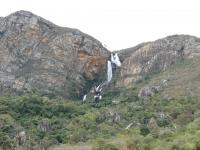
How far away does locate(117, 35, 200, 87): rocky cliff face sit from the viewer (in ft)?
371

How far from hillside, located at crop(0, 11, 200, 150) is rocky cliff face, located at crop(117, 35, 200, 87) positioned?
0.66 ft

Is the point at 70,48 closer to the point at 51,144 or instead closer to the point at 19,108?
the point at 19,108

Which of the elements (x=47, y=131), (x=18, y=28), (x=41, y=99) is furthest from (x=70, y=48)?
(x=47, y=131)

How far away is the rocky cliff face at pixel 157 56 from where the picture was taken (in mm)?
113125

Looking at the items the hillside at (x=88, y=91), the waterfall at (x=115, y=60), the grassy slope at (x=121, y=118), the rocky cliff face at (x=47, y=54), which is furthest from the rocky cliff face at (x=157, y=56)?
the rocky cliff face at (x=47, y=54)

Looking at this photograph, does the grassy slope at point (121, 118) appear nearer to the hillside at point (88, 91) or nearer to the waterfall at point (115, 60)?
the hillside at point (88, 91)

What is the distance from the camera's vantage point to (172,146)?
200 ft

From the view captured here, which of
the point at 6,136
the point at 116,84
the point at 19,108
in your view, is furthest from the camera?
the point at 116,84

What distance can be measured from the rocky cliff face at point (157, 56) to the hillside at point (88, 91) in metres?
0.20

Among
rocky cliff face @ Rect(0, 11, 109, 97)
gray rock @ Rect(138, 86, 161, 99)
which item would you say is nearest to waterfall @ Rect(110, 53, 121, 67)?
rocky cliff face @ Rect(0, 11, 109, 97)

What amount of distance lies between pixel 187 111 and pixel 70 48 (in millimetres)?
40429

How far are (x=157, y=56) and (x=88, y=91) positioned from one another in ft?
54.7

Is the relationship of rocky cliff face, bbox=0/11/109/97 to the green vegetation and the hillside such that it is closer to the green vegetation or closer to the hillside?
the hillside

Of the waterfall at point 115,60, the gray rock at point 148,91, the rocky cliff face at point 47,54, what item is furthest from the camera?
the waterfall at point 115,60
